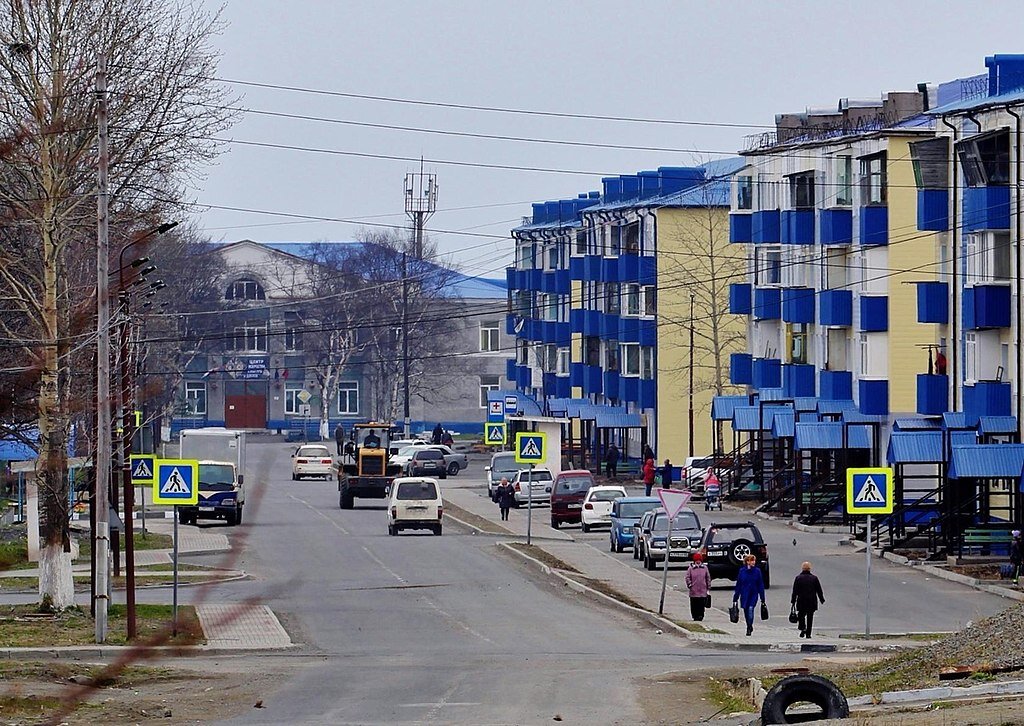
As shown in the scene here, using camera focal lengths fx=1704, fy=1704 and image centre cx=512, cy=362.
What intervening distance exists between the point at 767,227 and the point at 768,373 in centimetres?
575

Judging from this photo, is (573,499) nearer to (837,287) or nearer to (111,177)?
(837,287)

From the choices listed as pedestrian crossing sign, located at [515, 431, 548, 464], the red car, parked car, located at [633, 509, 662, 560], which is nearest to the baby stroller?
the red car

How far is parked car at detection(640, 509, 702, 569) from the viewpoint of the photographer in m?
37.8

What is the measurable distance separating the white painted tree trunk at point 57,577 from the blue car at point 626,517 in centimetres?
1694

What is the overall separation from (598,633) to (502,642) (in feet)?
6.77

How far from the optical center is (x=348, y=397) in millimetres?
121938

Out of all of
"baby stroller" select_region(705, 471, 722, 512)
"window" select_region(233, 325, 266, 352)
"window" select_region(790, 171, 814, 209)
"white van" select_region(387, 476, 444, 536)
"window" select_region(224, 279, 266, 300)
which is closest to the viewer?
"white van" select_region(387, 476, 444, 536)

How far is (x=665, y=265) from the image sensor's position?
7700 centimetres

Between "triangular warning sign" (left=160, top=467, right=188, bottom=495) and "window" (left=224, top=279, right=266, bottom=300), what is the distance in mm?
91452

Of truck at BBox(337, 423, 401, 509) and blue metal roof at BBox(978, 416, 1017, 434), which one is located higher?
blue metal roof at BBox(978, 416, 1017, 434)

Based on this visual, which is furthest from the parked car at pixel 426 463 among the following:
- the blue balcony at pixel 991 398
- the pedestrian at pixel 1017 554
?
the pedestrian at pixel 1017 554

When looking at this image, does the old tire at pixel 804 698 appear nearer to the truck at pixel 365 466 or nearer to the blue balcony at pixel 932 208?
the blue balcony at pixel 932 208

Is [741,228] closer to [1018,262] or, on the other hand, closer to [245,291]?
[1018,262]

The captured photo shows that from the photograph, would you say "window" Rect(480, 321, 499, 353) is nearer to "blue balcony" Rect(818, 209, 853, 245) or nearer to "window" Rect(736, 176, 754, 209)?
"window" Rect(736, 176, 754, 209)
